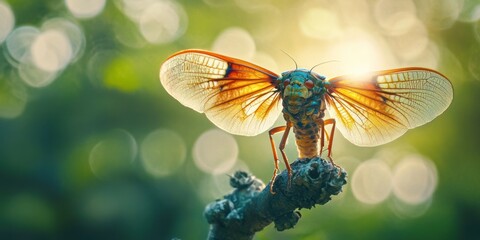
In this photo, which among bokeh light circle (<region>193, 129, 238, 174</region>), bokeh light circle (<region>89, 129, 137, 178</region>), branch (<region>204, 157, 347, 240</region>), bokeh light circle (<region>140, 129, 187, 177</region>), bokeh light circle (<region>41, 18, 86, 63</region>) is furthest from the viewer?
bokeh light circle (<region>41, 18, 86, 63</region>)

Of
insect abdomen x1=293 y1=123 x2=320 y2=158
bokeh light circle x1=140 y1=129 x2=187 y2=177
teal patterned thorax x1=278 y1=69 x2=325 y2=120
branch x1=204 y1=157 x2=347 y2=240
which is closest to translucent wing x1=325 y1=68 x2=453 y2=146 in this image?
teal patterned thorax x1=278 y1=69 x2=325 y2=120

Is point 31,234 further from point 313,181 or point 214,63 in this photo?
point 313,181

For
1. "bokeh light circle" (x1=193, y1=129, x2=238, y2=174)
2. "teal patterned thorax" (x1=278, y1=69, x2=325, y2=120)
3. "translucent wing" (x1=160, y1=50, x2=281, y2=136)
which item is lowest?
"teal patterned thorax" (x1=278, y1=69, x2=325, y2=120)

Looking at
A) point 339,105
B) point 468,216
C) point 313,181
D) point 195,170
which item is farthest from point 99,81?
point 313,181

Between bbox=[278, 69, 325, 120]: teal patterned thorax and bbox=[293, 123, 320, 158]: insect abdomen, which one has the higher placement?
bbox=[278, 69, 325, 120]: teal patterned thorax

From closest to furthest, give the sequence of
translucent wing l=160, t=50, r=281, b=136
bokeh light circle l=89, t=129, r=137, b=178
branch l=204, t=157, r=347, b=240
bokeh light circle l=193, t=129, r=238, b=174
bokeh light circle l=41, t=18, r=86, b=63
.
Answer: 1. branch l=204, t=157, r=347, b=240
2. translucent wing l=160, t=50, r=281, b=136
3. bokeh light circle l=89, t=129, r=137, b=178
4. bokeh light circle l=193, t=129, r=238, b=174
5. bokeh light circle l=41, t=18, r=86, b=63

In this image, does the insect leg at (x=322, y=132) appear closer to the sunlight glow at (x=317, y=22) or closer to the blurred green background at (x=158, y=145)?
the blurred green background at (x=158, y=145)

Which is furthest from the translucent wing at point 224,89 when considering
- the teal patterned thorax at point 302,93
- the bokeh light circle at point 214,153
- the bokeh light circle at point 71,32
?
the bokeh light circle at point 71,32

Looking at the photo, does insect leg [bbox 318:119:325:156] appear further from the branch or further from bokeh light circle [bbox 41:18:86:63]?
bokeh light circle [bbox 41:18:86:63]
